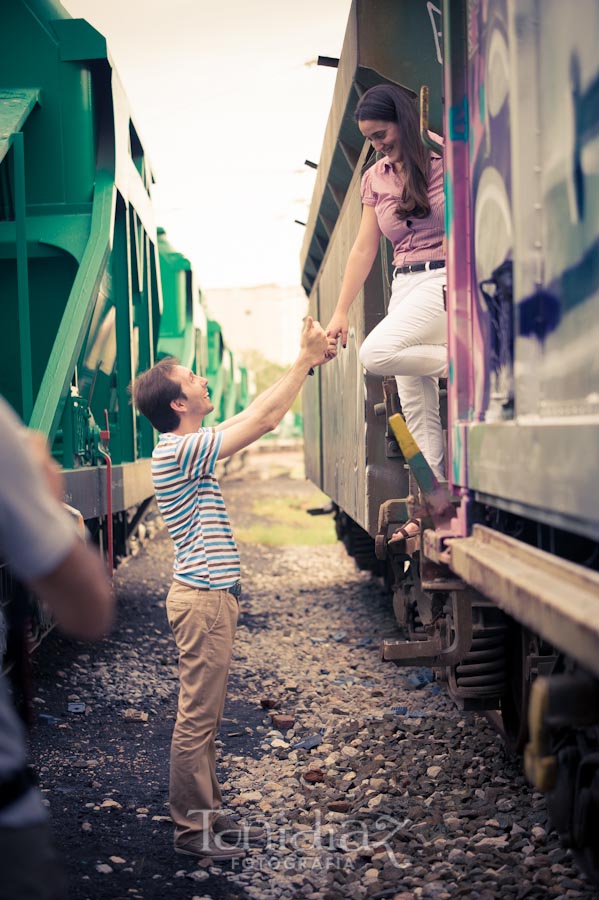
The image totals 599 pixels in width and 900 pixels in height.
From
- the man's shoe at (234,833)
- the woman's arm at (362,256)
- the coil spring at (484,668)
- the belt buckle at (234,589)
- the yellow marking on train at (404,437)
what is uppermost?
the woman's arm at (362,256)

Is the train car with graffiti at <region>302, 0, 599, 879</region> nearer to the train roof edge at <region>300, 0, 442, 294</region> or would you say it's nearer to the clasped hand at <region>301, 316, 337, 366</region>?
the train roof edge at <region>300, 0, 442, 294</region>

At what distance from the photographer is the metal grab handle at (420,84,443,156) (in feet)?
10.5

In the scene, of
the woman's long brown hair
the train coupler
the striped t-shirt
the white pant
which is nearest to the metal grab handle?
the woman's long brown hair

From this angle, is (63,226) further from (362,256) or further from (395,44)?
(395,44)

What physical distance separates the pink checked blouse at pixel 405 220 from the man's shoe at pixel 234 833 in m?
2.46

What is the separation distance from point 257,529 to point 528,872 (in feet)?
39.8

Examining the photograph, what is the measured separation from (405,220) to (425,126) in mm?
801

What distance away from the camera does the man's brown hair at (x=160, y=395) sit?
356 centimetres

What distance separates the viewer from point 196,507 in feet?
11.5

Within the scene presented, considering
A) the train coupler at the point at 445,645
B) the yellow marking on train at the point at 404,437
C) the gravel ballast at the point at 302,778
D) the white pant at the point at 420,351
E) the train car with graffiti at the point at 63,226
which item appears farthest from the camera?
the train car with graffiti at the point at 63,226

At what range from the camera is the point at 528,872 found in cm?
332

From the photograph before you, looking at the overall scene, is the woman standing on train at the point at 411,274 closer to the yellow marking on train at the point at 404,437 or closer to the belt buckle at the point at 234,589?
the yellow marking on train at the point at 404,437

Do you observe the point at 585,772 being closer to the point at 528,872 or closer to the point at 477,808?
the point at 528,872

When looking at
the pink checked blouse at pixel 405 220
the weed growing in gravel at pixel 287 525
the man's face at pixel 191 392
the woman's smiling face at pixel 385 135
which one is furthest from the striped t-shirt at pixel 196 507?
the weed growing in gravel at pixel 287 525
